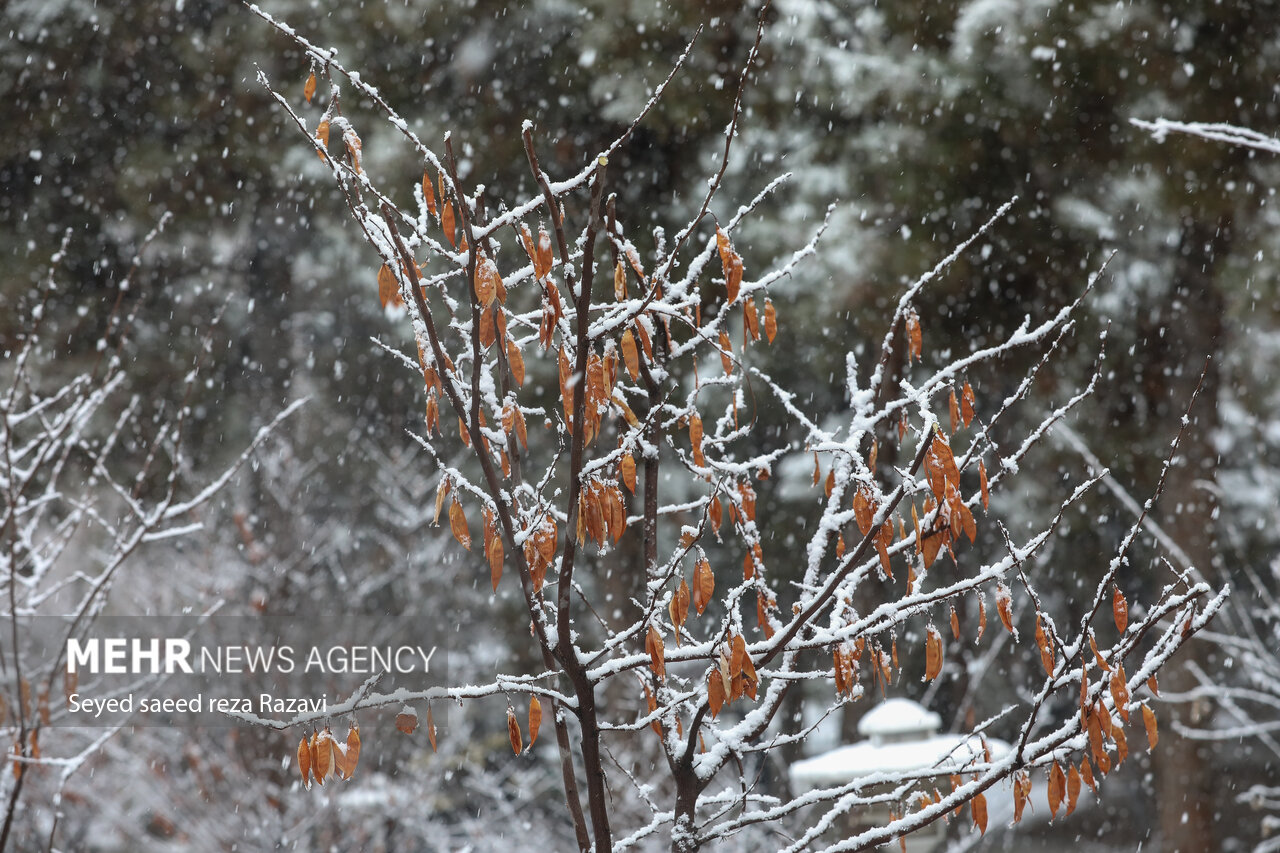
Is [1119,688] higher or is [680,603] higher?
[680,603]

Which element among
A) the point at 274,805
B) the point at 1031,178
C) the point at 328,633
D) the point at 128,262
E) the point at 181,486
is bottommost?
the point at 274,805

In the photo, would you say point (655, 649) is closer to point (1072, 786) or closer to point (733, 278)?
point (733, 278)

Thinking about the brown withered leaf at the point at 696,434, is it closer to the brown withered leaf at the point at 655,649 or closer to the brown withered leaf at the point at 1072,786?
the brown withered leaf at the point at 655,649

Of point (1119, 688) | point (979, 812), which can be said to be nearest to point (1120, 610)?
point (1119, 688)

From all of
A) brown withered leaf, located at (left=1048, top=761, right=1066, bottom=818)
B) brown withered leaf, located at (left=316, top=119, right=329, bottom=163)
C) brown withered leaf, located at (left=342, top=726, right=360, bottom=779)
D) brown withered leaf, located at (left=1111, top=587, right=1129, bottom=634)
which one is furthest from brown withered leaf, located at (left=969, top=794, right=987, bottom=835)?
brown withered leaf, located at (left=316, top=119, right=329, bottom=163)

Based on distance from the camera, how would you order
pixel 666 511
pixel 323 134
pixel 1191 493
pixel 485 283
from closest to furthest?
pixel 485 283 < pixel 323 134 < pixel 666 511 < pixel 1191 493

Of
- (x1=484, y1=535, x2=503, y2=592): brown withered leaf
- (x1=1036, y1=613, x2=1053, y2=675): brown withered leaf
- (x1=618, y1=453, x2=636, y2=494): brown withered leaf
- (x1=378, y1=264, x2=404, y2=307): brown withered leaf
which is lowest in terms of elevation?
(x1=1036, y1=613, x2=1053, y2=675): brown withered leaf

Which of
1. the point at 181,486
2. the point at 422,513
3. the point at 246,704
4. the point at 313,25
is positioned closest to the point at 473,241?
the point at 246,704

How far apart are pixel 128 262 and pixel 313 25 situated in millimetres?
2678

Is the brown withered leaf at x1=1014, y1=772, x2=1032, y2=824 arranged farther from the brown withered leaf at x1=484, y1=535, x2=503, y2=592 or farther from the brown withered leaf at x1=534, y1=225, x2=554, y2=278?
the brown withered leaf at x1=534, y1=225, x2=554, y2=278

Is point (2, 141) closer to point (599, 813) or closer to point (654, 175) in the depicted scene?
point (654, 175)

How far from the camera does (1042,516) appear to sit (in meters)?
9.35

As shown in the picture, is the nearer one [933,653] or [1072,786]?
[1072,786]

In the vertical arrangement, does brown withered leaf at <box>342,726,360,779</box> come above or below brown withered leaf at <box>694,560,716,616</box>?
below
